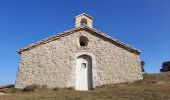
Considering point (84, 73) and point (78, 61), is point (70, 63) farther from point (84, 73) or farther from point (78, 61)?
point (84, 73)

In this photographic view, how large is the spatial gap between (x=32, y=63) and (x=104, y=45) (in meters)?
6.51

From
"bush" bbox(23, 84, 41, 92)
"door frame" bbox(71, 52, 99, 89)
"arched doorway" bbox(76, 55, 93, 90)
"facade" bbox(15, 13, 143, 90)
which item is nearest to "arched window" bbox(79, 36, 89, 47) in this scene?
"facade" bbox(15, 13, 143, 90)

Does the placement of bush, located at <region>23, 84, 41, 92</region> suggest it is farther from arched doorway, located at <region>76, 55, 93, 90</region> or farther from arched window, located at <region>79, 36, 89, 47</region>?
arched window, located at <region>79, 36, 89, 47</region>

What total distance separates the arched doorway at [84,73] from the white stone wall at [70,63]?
425mm

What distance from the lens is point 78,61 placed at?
20234 mm

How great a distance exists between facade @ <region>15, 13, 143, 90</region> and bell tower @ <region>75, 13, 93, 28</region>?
1.17m

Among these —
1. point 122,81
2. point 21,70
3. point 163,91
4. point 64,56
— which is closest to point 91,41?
point 64,56

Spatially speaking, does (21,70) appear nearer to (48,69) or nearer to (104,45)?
(48,69)

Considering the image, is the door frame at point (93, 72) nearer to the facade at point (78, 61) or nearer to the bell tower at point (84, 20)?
the facade at point (78, 61)

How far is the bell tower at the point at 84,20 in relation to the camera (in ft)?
72.6

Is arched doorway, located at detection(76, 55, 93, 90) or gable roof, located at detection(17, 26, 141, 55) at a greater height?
gable roof, located at detection(17, 26, 141, 55)

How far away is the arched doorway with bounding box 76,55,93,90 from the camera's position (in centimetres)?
1977

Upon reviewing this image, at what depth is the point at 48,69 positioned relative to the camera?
19.7 meters

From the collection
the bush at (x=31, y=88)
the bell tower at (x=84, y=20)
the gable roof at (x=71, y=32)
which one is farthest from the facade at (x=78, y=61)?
the bell tower at (x=84, y=20)
